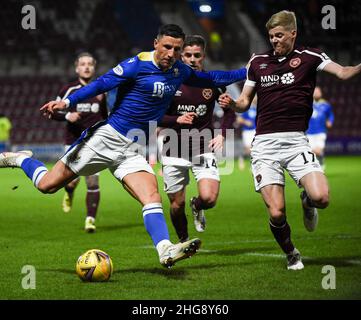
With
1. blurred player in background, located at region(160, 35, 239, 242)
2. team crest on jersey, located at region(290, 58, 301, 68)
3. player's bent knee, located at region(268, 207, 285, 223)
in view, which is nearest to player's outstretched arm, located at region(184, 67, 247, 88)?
blurred player in background, located at region(160, 35, 239, 242)

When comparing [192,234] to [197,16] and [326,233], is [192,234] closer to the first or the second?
[326,233]

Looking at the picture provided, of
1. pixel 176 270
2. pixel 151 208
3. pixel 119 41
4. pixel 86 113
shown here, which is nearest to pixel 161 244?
pixel 151 208

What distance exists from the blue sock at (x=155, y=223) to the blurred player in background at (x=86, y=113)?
3853 millimetres

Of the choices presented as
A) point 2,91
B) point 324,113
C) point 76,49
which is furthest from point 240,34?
point 324,113

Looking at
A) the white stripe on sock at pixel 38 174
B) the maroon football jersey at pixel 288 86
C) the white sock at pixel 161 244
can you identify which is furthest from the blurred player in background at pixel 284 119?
the white stripe on sock at pixel 38 174

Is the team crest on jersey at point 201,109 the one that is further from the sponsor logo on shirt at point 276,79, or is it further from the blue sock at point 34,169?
the blue sock at point 34,169

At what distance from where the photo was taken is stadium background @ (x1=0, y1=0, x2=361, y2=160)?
1224 inches

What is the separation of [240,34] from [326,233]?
2742 cm

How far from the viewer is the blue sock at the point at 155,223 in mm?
6766

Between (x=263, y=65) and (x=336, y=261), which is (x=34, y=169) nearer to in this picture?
(x=263, y=65)

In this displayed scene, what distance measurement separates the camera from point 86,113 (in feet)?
36.7

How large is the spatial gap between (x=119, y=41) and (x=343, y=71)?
27162mm

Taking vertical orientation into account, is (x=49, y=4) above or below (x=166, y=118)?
above
